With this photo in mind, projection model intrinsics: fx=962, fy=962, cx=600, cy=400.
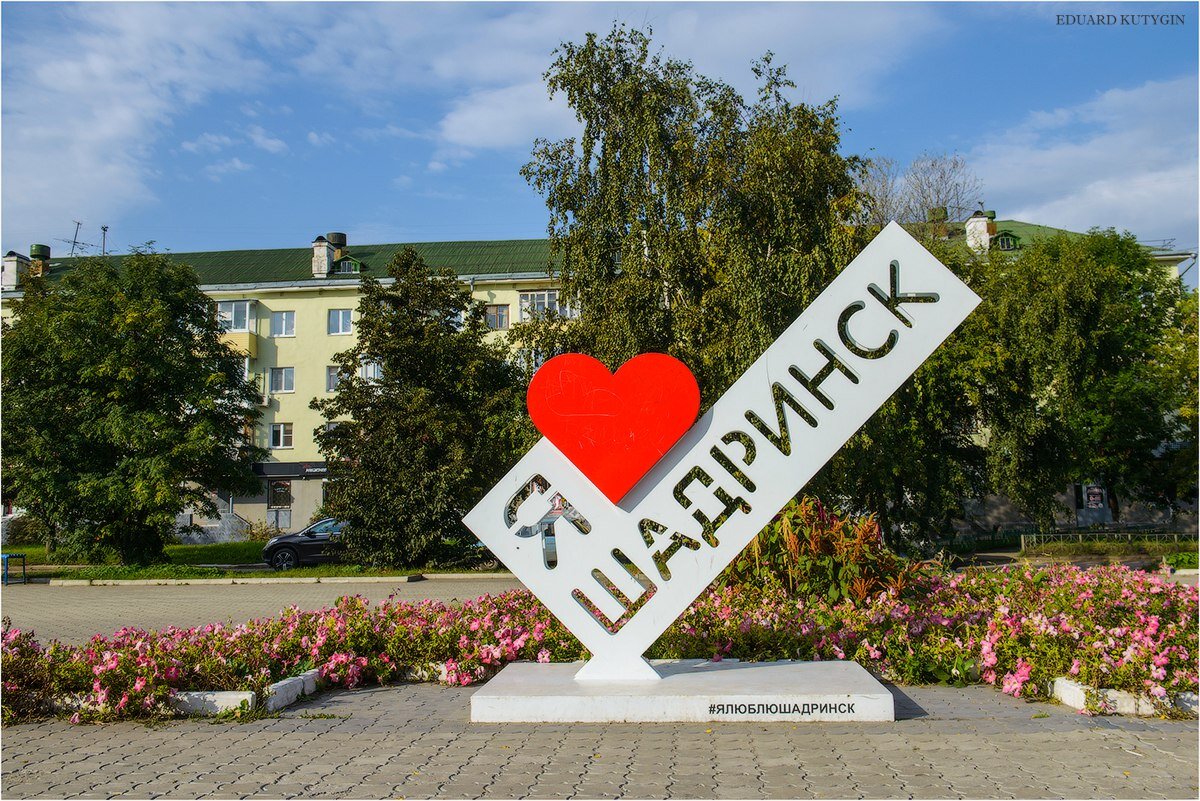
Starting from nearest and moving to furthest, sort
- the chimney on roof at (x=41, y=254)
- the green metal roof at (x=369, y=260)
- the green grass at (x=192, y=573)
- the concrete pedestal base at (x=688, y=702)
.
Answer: the concrete pedestal base at (x=688, y=702), the green grass at (x=192, y=573), the green metal roof at (x=369, y=260), the chimney on roof at (x=41, y=254)

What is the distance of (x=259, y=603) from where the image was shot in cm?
1692

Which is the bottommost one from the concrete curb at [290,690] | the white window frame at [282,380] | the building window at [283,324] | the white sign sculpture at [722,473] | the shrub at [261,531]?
the shrub at [261,531]

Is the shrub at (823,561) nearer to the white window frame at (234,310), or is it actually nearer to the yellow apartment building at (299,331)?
the yellow apartment building at (299,331)

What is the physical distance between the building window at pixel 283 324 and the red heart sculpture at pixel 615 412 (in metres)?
34.3

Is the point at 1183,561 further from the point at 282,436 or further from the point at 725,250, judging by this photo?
the point at 282,436

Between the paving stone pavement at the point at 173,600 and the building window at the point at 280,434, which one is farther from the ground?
the building window at the point at 280,434

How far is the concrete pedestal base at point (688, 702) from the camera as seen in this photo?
21.8ft


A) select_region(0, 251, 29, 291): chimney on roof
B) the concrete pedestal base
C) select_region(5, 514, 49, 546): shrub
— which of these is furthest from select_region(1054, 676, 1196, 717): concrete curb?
select_region(0, 251, 29, 291): chimney on roof

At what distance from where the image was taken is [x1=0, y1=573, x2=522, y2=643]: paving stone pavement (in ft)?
46.9

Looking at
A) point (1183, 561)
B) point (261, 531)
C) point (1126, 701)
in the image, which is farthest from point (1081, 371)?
point (261, 531)

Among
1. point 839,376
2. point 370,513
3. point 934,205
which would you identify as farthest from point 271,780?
point 934,205

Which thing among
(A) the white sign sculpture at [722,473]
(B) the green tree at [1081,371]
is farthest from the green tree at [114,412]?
(B) the green tree at [1081,371]

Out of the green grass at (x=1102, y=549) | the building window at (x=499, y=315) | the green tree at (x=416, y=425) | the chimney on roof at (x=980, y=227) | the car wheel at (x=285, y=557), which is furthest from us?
the building window at (x=499, y=315)

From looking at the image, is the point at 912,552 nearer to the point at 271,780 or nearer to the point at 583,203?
the point at 583,203
